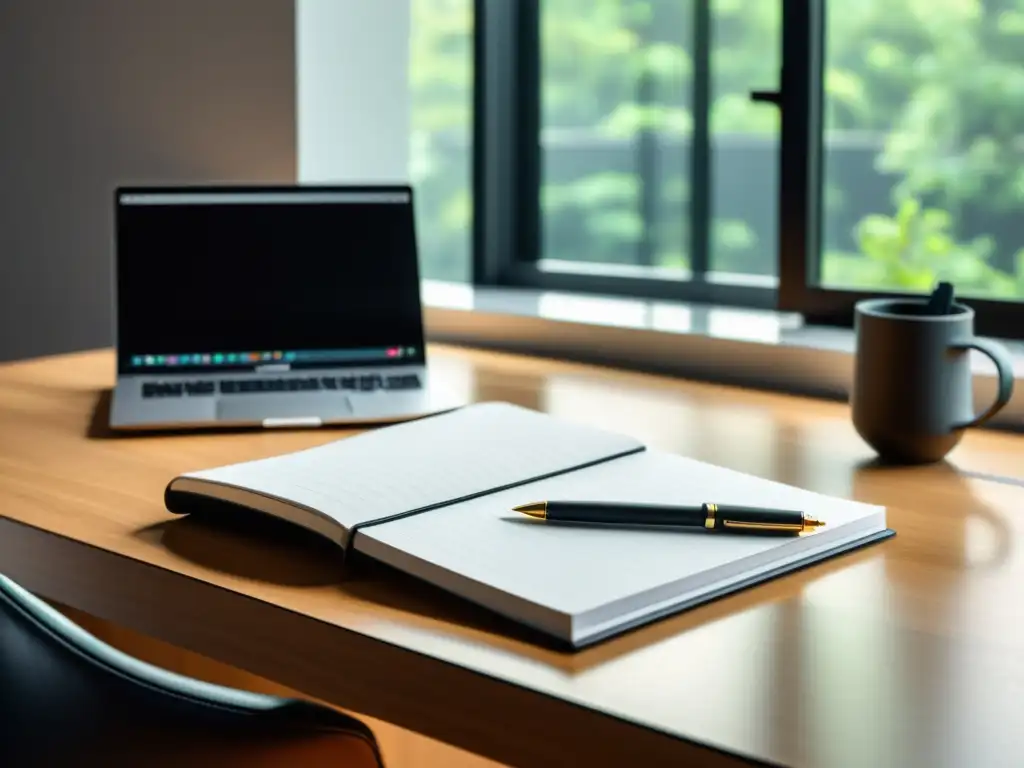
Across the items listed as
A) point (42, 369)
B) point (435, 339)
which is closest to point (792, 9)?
point (435, 339)

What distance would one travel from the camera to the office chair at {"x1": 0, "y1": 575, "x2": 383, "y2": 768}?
0.71 meters

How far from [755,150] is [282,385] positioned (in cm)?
294

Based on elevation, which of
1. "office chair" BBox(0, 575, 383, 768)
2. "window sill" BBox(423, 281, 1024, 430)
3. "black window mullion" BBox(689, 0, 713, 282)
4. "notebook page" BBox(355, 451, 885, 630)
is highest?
"black window mullion" BBox(689, 0, 713, 282)

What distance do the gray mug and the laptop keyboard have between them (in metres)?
0.46

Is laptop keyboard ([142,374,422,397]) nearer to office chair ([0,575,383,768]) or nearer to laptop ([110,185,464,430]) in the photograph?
laptop ([110,185,464,430])

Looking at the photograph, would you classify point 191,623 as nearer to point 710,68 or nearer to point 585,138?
point 710,68

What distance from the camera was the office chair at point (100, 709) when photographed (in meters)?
0.71

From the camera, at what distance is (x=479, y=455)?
95 cm

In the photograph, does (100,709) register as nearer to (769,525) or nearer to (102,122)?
(769,525)

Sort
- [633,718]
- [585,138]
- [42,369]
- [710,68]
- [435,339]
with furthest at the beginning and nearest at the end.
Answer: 1. [585,138]
2. [710,68]
3. [435,339]
4. [42,369]
5. [633,718]

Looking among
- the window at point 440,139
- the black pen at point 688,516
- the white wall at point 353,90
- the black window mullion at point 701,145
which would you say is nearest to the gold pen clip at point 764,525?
the black pen at point 688,516

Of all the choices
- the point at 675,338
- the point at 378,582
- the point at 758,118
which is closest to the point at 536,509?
the point at 378,582

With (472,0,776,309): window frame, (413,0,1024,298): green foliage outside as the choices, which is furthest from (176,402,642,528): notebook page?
(472,0,776,309): window frame

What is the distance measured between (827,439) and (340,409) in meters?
0.44
